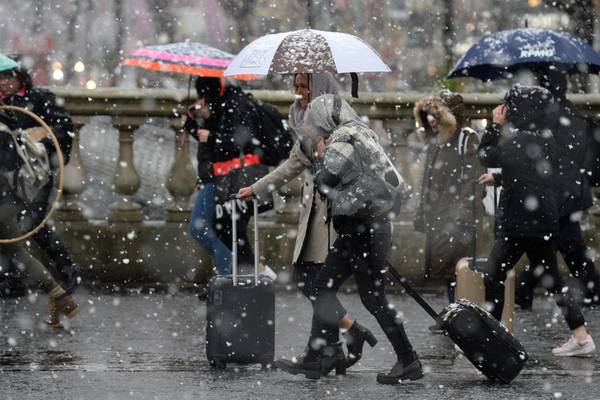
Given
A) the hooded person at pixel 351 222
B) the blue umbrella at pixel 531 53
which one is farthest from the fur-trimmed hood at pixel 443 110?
the hooded person at pixel 351 222

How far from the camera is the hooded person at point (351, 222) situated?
27.0 ft

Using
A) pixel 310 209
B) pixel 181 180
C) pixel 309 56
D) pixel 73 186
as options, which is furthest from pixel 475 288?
pixel 73 186

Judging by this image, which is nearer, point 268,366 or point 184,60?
point 268,366

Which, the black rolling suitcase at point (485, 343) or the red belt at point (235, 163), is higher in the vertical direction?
the red belt at point (235, 163)

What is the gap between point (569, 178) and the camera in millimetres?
10047

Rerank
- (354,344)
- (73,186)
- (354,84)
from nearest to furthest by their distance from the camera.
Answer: (354,344) < (354,84) < (73,186)

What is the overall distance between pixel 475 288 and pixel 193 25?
1088 inches

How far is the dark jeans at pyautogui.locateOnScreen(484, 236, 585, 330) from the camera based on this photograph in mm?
9328

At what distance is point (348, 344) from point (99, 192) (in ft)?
42.1

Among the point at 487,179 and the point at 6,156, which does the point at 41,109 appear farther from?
the point at 487,179

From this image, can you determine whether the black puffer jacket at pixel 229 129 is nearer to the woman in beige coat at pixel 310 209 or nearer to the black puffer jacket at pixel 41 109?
the black puffer jacket at pixel 41 109

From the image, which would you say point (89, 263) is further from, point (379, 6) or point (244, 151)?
point (379, 6)

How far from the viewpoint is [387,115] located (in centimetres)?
1225

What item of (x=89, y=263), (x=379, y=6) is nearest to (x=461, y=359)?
(x=89, y=263)
